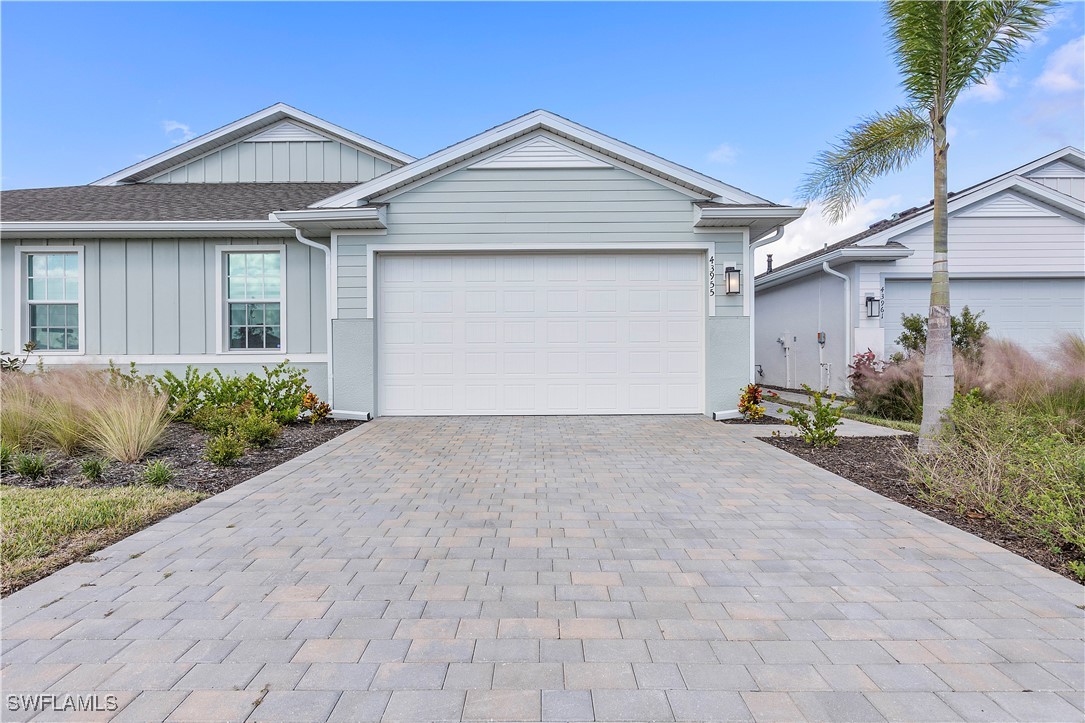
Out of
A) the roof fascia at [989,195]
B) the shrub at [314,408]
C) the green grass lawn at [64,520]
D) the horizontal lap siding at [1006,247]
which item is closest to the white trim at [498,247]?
the shrub at [314,408]

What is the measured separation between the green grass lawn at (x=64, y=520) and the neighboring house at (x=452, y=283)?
429cm

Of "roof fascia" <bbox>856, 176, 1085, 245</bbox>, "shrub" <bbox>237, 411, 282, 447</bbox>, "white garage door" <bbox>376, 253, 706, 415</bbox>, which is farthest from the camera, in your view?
"roof fascia" <bbox>856, 176, 1085, 245</bbox>

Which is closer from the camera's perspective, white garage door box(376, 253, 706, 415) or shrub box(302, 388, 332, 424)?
shrub box(302, 388, 332, 424)

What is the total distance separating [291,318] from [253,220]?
1734mm

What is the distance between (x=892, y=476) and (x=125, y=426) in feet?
25.6

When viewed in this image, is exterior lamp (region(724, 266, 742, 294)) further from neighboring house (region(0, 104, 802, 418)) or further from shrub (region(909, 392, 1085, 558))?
shrub (region(909, 392, 1085, 558))

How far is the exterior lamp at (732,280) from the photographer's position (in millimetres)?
8336

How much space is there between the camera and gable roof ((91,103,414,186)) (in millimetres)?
11336

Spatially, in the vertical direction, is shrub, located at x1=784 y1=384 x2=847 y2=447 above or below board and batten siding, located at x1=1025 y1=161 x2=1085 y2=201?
below

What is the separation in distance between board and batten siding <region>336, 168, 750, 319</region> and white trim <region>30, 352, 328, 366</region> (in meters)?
1.41

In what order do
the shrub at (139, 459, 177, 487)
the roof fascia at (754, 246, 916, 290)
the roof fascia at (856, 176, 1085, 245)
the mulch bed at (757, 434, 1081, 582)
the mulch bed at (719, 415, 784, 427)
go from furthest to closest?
the roof fascia at (856, 176, 1085, 245) < the roof fascia at (754, 246, 916, 290) < the mulch bed at (719, 415, 784, 427) < the shrub at (139, 459, 177, 487) < the mulch bed at (757, 434, 1081, 582)

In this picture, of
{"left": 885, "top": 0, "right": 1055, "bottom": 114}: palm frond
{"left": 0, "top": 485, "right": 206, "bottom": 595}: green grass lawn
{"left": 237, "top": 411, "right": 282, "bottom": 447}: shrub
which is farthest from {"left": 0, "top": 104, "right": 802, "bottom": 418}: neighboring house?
{"left": 0, "top": 485, "right": 206, "bottom": 595}: green grass lawn

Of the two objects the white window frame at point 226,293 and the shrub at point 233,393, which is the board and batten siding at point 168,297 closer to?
the white window frame at point 226,293

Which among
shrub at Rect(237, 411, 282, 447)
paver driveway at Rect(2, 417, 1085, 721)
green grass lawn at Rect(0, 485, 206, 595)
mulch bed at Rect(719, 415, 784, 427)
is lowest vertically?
paver driveway at Rect(2, 417, 1085, 721)
